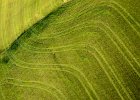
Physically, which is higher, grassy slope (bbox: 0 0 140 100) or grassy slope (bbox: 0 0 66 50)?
grassy slope (bbox: 0 0 66 50)

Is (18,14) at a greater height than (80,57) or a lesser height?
greater

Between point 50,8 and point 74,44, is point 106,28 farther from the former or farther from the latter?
point 50,8

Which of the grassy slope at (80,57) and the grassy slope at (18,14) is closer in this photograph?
the grassy slope at (80,57)

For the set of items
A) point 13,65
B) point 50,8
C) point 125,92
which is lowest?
point 125,92

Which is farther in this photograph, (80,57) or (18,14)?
(18,14)

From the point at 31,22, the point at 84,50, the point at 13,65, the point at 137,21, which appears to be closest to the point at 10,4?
the point at 31,22
